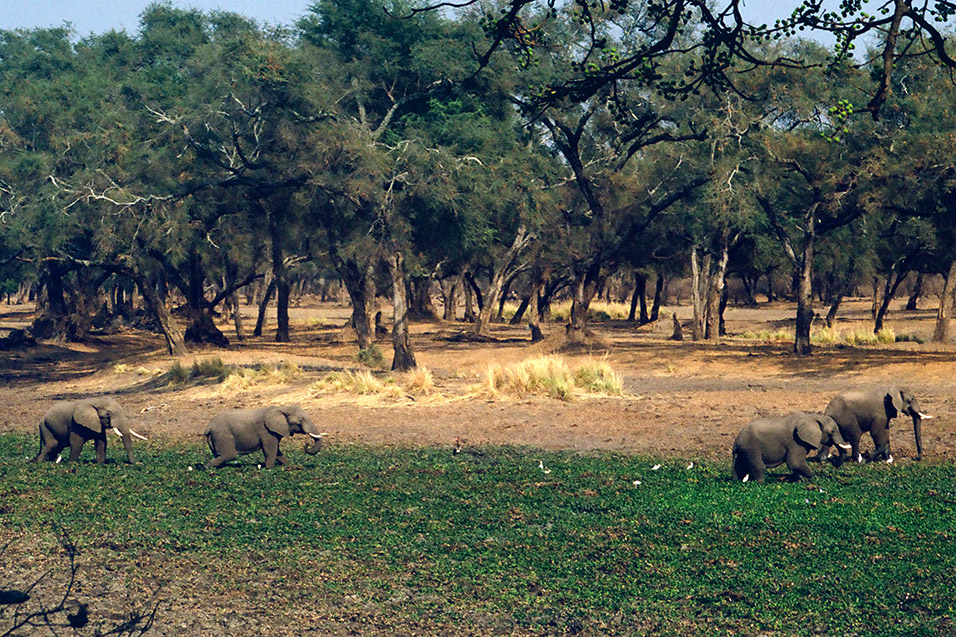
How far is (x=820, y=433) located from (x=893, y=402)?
225 centimetres

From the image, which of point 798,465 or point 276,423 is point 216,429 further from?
point 798,465

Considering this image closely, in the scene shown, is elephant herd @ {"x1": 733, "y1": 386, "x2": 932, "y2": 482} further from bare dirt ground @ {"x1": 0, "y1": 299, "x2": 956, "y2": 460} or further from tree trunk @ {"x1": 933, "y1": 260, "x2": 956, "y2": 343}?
tree trunk @ {"x1": 933, "y1": 260, "x2": 956, "y2": 343}

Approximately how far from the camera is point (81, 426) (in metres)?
13.3

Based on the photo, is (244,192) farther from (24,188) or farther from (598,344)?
(598,344)

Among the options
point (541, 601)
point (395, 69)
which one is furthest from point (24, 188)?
point (541, 601)

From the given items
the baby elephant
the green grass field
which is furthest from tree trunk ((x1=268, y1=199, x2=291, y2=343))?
the baby elephant

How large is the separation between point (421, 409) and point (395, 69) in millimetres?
11840

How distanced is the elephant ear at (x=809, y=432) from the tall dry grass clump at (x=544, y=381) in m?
8.45

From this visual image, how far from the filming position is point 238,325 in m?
44.8

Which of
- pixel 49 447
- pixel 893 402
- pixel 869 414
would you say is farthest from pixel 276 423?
pixel 893 402

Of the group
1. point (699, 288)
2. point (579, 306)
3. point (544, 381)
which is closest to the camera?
point (544, 381)

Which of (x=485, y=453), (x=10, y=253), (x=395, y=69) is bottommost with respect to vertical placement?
(x=485, y=453)

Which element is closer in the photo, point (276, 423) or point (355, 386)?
point (276, 423)

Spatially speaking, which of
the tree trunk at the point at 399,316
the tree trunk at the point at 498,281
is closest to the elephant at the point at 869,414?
the tree trunk at the point at 399,316
